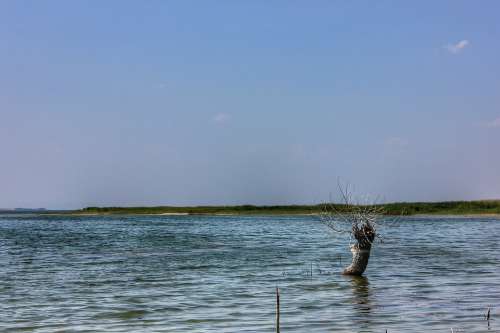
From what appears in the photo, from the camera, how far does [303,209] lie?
160750mm

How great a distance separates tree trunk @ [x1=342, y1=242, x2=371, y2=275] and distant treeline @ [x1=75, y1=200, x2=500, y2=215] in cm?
7303

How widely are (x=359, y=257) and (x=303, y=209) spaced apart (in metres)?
136

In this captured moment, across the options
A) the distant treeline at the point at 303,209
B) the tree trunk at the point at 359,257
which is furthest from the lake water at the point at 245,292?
the distant treeline at the point at 303,209

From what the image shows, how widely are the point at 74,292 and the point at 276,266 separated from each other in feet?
35.2

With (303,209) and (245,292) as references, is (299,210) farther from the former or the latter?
(245,292)

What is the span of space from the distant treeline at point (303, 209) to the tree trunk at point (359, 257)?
7303 centimetres

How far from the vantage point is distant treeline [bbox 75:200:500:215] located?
5084 inches

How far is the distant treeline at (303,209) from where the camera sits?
424 feet

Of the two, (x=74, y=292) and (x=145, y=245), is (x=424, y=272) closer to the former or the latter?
(x=74, y=292)

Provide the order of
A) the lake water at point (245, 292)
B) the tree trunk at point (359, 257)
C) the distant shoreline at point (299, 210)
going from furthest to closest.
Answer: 1. the distant shoreline at point (299, 210)
2. the tree trunk at point (359, 257)
3. the lake water at point (245, 292)

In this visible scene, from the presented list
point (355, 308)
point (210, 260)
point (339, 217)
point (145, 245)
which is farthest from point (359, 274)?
point (145, 245)

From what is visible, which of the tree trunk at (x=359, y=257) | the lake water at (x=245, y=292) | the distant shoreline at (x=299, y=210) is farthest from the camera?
the distant shoreline at (x=299, y=210)

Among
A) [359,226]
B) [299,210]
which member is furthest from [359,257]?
[299,210]

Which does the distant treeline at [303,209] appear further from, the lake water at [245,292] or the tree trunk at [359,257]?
the tree trunk at [359,257]
